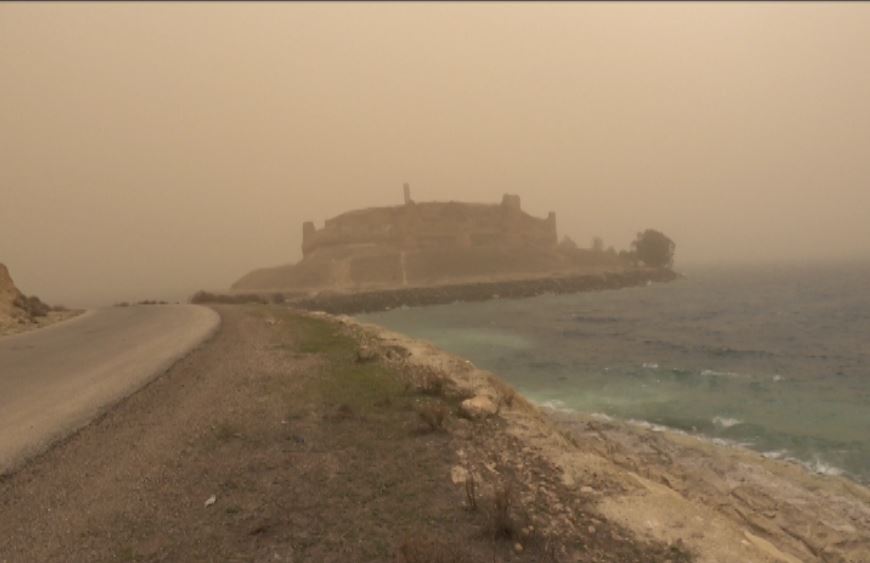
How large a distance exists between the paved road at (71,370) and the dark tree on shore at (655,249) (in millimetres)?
131004

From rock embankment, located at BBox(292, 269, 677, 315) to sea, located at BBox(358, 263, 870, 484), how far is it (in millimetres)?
30786

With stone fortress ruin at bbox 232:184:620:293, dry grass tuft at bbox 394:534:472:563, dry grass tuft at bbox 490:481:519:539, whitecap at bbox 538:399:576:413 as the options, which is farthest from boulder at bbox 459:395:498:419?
stone fortress ruin at bbox 232:184:620:293

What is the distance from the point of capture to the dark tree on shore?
137625 mm

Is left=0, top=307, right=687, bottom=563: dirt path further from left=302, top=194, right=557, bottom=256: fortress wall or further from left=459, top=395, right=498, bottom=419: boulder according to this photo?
left=302, top=194, right=557, bottom=256: fortress wall

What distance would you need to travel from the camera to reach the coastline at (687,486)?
273 inches

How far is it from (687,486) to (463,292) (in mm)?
86731

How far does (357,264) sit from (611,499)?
124 m

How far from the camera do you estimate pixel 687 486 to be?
38.9 feet

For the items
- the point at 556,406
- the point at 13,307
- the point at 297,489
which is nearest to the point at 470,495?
the point at 297,489

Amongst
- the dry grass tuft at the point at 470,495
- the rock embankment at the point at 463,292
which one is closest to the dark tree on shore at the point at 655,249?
the rock embankment at the point at 463,292

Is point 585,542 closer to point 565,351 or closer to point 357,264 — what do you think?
point 565,351

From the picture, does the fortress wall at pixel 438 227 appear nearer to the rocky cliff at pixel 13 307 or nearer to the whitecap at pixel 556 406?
the rocky cliff at pixel 13 307

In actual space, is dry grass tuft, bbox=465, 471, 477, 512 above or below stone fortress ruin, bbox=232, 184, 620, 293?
below

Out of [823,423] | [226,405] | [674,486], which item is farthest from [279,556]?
[823,423]
